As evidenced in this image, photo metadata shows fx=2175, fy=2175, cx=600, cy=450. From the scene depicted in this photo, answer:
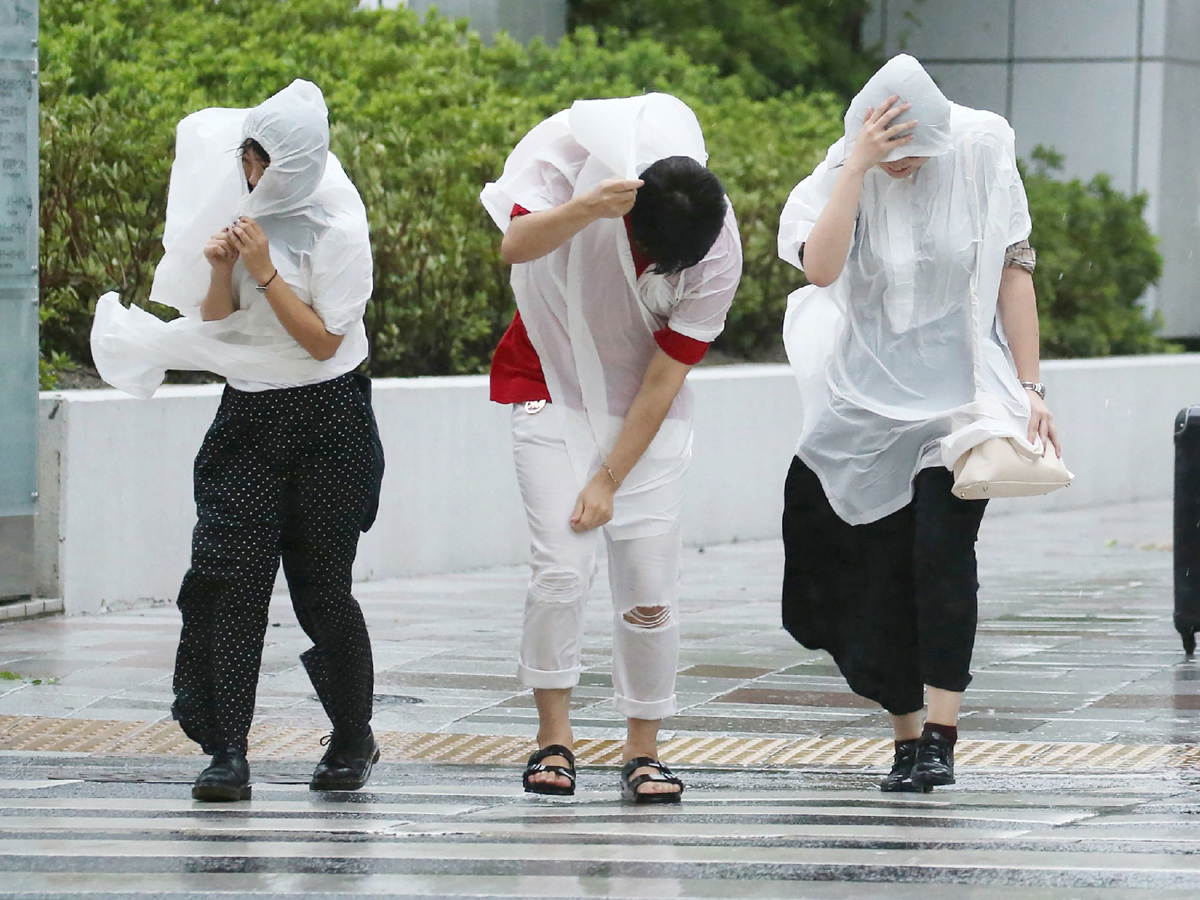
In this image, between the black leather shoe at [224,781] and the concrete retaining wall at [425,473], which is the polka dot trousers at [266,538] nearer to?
the black leather shoe at [224,781]

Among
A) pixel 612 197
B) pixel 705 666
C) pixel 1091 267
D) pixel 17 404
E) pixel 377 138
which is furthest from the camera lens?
pixel 1091 267

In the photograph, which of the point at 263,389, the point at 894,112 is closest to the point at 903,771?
the point at 894,112

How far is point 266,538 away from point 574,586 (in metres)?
0.74

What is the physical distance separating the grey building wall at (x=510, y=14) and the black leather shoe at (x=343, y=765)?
10.6 meters

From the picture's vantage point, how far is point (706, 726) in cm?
636

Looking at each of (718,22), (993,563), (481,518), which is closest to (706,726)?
(481,518)

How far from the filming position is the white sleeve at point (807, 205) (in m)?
5.32

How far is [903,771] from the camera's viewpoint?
5.37 metres

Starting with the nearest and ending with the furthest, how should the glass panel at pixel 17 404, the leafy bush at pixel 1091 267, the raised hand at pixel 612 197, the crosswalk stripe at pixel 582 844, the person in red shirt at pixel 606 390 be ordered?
1. the crosswalk stripe at pixel 582 844
2. the raised hand at pixel 612 197
3. the person in red shirt at pixel 606 390
4. the glass panel at pixel 17 404
5. the leafy bush at pixel 1091 267

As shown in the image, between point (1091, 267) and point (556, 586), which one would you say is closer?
point (556, 586)

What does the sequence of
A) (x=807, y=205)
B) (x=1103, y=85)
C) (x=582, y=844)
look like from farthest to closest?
1. (x=1103, y=85)
2. (x=807, y=205)
3. (x=582, y=844)

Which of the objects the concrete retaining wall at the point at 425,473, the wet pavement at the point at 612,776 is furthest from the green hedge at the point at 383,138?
the wet pavement at the point at 612,776

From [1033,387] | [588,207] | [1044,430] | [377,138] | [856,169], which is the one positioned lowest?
[1044,430]

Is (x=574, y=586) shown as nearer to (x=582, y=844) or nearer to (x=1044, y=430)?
(x=582, y=844)
